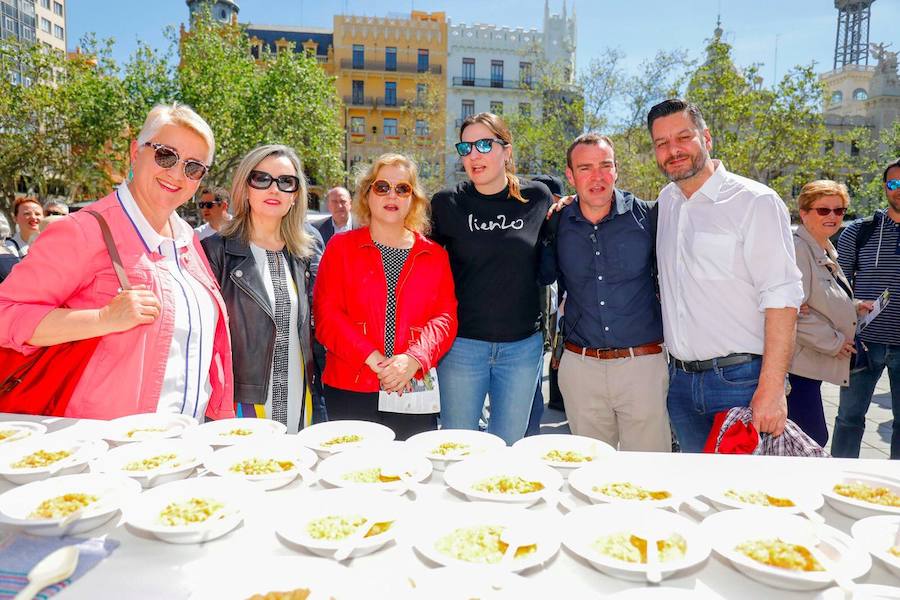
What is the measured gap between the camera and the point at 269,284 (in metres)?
3.04

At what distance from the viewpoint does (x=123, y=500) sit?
1.57 metres

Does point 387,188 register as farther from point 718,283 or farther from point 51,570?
point 51,570

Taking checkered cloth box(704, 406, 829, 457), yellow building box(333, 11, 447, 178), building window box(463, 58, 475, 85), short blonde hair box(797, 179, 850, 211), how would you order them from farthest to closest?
building window box(463, 58, 475, 85)
yellow building box(333, 11, 447, 178)
short blonde hair box(797, 179, 850, 211)
checkered cloth box(704, 406, 829, 457)

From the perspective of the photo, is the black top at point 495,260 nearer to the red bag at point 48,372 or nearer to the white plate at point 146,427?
the white plate at point 146,427

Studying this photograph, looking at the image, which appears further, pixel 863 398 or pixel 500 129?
pixel 863 398

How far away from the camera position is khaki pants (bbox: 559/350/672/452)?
3.23 metres

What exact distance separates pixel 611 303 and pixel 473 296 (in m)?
0.80

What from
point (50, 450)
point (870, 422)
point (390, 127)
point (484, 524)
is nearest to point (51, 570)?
point (50, 450)

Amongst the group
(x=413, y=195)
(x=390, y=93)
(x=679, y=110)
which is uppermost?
(x=390, y=93)

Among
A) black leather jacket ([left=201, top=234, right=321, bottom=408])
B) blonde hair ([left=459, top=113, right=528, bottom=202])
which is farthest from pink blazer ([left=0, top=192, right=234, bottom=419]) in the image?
blonde hair ([left=459, top=113, right=528, bottom=202])

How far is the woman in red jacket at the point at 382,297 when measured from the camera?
125 inches

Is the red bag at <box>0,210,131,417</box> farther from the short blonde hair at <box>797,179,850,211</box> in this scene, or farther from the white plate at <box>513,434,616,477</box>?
the short blonde hair at <box>797,179,850,211</box>

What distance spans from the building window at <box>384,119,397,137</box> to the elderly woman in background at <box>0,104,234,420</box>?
41.5 metres

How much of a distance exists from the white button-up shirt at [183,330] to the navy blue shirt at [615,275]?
1992 mm
